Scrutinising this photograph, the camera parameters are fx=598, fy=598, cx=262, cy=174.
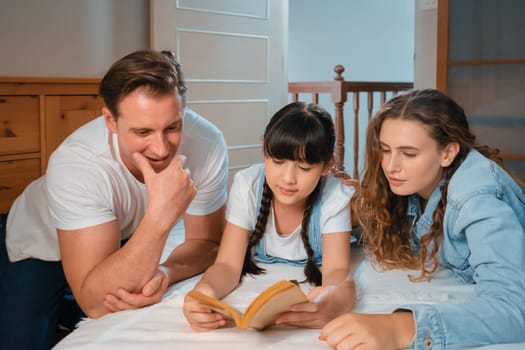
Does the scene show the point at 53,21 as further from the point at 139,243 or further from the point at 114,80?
the point at 139,243

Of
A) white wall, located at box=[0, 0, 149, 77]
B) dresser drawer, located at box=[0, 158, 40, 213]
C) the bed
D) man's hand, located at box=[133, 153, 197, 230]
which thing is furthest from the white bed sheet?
white wall, located at box=[0, 0, 149, 77]

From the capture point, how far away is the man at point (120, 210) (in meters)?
1.30

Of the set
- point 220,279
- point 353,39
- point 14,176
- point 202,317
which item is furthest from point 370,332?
point 353,39

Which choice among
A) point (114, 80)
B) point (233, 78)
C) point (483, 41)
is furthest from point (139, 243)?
point (233, 78)

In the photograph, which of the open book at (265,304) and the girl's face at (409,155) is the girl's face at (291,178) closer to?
the girl's face at (409,155)

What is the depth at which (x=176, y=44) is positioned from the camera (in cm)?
353

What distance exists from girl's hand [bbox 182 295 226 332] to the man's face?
43 centimetres

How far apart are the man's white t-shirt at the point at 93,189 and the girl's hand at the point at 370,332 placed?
0.63 meters

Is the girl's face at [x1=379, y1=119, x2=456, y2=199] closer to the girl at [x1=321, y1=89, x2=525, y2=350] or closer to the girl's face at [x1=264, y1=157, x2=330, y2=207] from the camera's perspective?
the girl at [x1=321, y1=89, x2=525, y2=350]

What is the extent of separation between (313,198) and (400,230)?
0.26 meters

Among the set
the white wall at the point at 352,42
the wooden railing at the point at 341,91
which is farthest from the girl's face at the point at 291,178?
the white wall at the point at 352,42

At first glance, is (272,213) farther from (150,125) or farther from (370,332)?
(370,332)

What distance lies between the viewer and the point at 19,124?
265 cm

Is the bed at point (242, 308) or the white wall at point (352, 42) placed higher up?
the white wall at point (352, 42)
